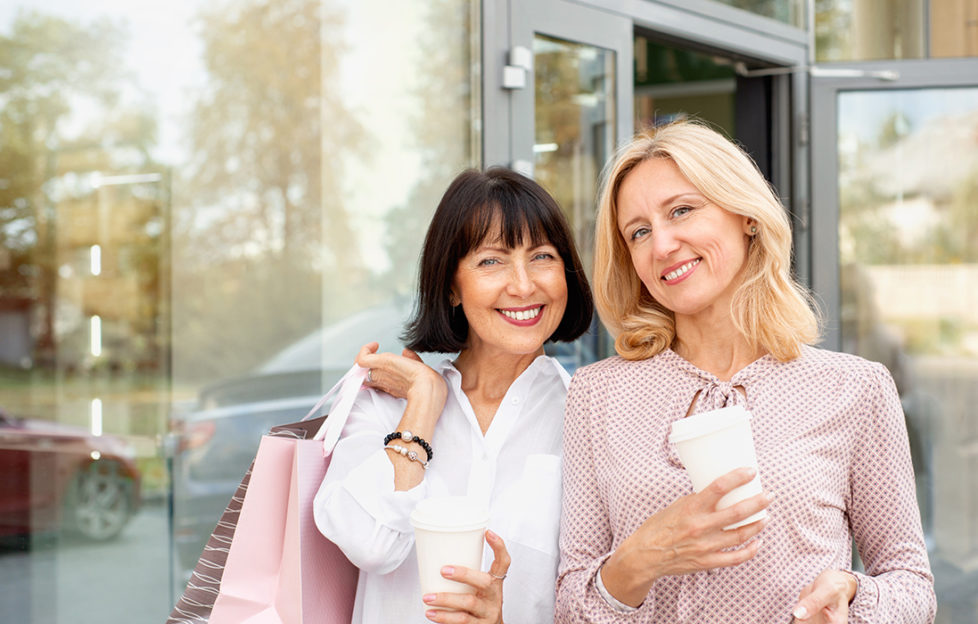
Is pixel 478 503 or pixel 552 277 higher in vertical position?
pixel 552 277

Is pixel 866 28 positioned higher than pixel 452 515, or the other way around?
pixel 866 28

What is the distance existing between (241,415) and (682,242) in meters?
2.24

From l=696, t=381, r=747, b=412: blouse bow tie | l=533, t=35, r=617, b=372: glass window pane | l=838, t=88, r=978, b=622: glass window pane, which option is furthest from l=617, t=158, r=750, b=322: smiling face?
l=838, t=88, r=978, b=622: glass window pane

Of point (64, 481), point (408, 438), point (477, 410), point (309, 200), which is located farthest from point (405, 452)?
point (309, 200)

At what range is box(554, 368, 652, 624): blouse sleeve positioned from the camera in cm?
142

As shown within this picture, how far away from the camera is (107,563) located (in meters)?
3.00

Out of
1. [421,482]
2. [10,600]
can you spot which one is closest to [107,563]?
[10,600]

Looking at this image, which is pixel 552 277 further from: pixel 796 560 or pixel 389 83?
pixel 389 83

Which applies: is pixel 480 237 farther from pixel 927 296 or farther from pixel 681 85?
pixel 681 85

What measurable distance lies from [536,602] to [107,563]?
6.44 feet

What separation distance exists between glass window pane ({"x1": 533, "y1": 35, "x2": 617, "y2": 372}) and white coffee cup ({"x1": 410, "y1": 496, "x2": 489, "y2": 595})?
1962 millimetres

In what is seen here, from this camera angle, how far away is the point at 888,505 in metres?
1.45

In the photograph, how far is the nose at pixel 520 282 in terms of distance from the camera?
166 centimetres

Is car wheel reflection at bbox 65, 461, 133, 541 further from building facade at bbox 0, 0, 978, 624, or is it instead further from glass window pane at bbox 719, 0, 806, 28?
glass window pane at bbox 719, 0, 806, 28
